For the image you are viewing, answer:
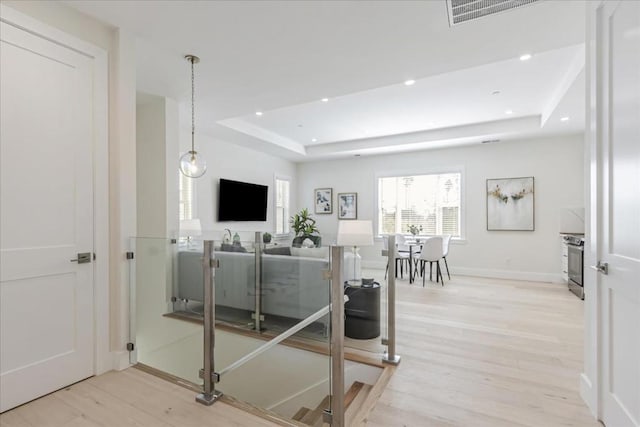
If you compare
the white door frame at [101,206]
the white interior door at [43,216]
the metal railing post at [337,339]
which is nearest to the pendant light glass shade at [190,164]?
the white door frame at [101,206]

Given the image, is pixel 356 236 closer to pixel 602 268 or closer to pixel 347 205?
pixel 602 268

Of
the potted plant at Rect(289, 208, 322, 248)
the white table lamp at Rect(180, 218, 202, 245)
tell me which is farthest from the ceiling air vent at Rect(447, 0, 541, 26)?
the potted plant at Rect(289, 208, 322, 248)

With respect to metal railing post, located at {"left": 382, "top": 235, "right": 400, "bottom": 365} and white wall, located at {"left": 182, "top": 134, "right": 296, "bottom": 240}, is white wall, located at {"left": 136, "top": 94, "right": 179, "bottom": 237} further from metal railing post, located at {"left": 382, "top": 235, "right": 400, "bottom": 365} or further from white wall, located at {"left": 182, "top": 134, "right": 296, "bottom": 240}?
metal railing post, located at {"left": 382, "top": 235, "right": 400, "bottom": 365}

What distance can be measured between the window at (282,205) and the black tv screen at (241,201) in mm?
672

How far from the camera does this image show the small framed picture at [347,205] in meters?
7.88

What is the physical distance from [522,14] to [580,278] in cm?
420

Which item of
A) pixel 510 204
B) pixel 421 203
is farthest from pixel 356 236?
pixel 510 204

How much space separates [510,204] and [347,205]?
3572 millimetres

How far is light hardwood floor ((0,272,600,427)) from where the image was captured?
6.19 ft

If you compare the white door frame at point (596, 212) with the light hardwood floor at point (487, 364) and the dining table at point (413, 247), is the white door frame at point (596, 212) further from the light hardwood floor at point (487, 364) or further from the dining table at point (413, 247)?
the dining table at point (413, 247)

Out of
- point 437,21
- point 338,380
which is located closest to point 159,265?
point 338,380

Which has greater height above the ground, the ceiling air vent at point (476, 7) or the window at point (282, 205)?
the ceiling air vent at point (476, 7)

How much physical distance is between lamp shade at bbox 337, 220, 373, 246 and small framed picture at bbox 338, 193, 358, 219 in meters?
4.32

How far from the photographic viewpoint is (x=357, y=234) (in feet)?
11.6
